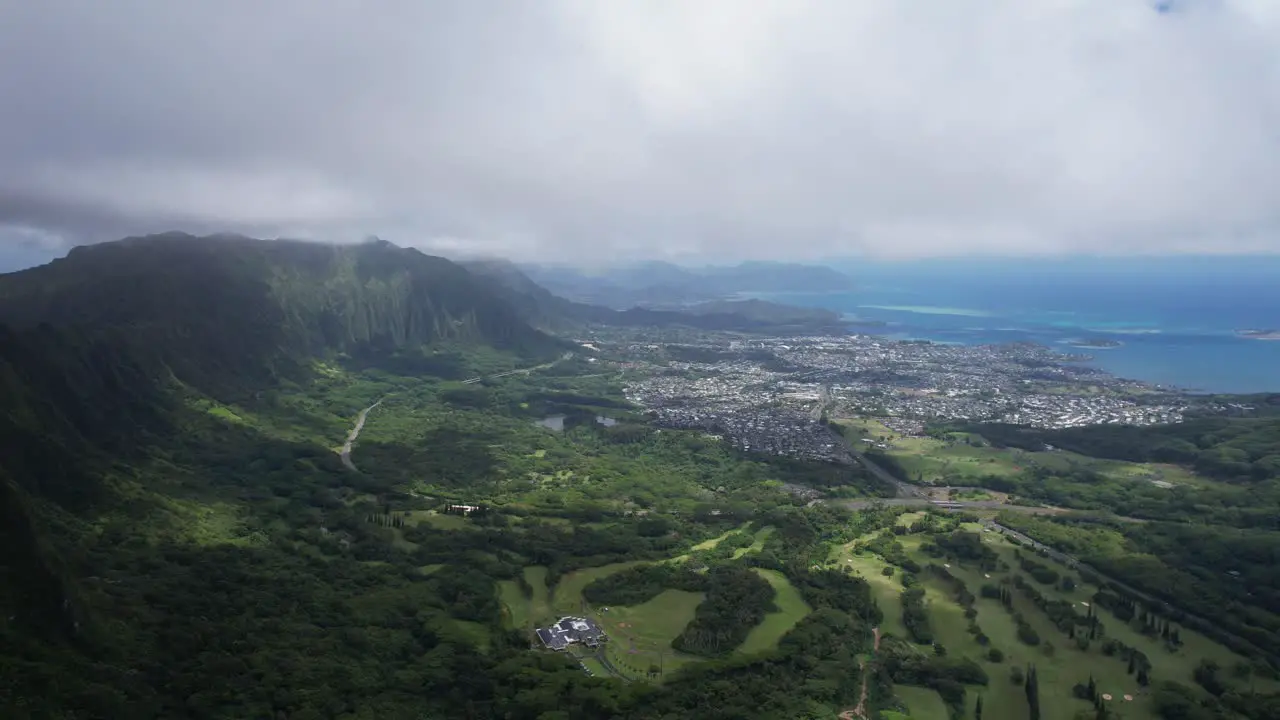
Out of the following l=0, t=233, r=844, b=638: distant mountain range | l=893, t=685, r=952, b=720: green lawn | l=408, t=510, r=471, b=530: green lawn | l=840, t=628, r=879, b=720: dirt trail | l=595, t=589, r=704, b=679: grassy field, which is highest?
l=0, t=233, r=844, b=638: distant mountain range

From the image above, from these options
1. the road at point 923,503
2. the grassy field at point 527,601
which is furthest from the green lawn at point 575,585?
the road at point 923,503

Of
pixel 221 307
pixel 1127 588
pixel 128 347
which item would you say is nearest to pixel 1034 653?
pixel 1127 588

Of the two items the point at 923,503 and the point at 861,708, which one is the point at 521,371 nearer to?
the point at 923,503

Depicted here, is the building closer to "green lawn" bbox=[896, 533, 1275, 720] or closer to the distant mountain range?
"green lawn" bbox=[896, 533, 1275, 720]

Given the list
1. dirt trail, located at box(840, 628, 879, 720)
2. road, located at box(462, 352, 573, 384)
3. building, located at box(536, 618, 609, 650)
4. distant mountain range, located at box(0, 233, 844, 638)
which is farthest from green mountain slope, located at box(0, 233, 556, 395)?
dirt trail, located at box(840, 628, 879, 720)

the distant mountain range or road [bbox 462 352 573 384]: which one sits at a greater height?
the distant mountain range

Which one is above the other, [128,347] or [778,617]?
[128,347]

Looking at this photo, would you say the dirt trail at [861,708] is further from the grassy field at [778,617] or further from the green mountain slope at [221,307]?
the green mountain slope at [221,307]
